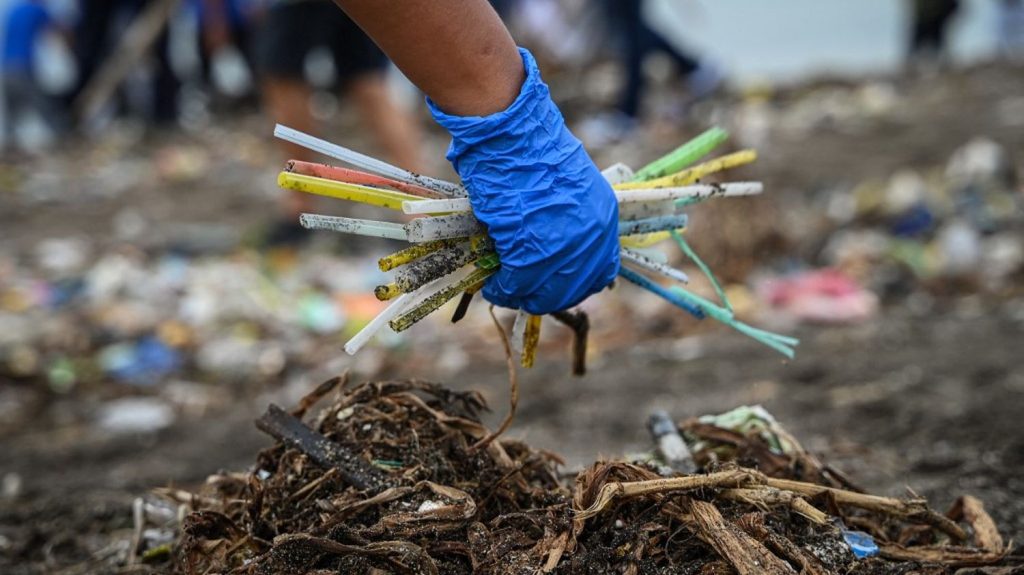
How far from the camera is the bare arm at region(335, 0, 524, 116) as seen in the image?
139cm

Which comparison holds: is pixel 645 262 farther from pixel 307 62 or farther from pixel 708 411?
pixel 307 62

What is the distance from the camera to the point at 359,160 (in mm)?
1490

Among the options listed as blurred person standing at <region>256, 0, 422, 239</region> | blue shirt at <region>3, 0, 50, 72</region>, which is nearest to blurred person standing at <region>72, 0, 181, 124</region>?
blue shirt at <region>3, 0, 50, 72</region>

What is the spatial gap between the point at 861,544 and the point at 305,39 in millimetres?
4362

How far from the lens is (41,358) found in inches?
175

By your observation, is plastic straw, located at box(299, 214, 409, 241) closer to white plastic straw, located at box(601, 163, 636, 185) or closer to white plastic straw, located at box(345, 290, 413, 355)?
white plastic straw, located at box(345, 290, 413, 355)

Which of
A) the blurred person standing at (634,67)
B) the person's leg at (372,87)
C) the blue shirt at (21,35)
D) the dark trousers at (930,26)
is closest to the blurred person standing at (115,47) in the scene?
the blue shirt at (21,35)

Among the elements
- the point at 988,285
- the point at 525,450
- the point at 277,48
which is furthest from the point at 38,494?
the point at 988,285

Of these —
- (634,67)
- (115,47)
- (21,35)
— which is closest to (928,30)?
(634,67)

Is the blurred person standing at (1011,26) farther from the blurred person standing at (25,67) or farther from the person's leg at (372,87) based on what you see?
the blurred person standing at (25,67)

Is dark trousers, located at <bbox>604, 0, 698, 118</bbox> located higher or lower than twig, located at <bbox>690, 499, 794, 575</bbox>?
higher

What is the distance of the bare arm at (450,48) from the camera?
54.6 inches

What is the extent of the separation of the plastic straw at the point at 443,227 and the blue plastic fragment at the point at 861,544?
0.78m

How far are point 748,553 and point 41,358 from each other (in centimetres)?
402
